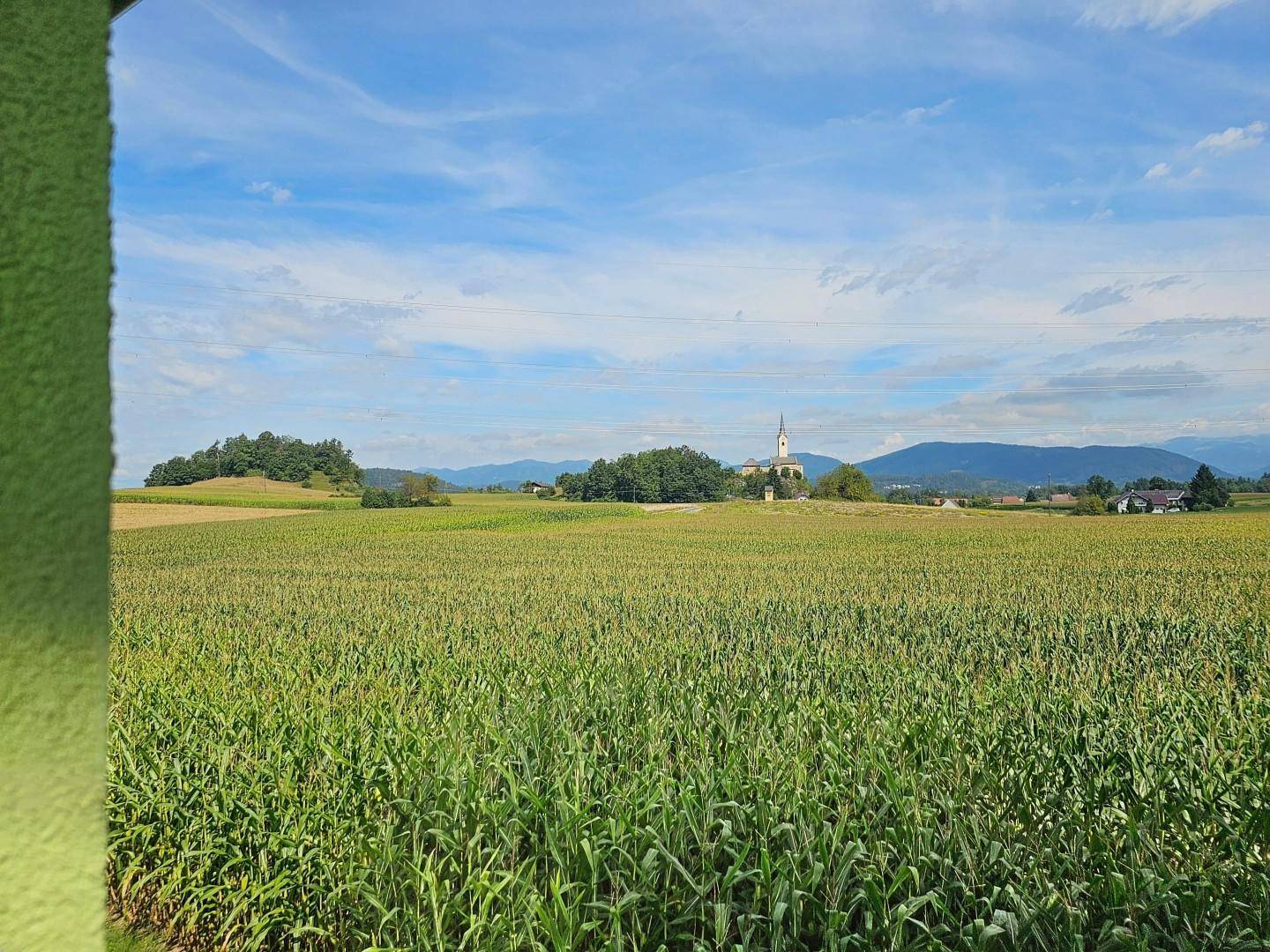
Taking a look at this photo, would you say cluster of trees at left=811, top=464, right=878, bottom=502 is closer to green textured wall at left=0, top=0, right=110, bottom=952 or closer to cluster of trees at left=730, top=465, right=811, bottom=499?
cluster of trees at left=730, top=465, right=811, bottom=499

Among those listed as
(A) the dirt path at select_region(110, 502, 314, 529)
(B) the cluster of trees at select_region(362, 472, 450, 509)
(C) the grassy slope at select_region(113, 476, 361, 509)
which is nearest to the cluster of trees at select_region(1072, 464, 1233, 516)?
(B) the cluster of trees at select_region(362, 472, 450, 509)

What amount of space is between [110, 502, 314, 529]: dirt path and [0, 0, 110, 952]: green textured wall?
3976cm

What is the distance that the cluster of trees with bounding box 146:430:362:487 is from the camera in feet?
190

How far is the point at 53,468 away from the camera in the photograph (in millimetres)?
780

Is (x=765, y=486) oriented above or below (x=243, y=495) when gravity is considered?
above

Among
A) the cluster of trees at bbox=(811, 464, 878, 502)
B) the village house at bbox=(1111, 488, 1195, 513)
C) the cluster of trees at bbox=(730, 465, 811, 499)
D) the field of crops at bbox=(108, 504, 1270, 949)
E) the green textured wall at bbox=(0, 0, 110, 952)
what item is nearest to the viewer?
the green textured wall at bbox=(0, 0, 110, 952)

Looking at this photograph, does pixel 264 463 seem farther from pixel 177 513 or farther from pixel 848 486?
pixel 848 486

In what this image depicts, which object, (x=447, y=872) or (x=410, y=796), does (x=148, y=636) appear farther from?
(x=447, y=872)

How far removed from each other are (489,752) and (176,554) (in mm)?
21395

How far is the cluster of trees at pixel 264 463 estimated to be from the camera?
57.8 metres

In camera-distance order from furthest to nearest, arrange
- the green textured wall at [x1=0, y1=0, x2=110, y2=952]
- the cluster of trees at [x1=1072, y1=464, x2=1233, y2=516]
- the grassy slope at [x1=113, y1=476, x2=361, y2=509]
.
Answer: the cluster of trees at [x1=1072, y1=464, x2=1233, y2=516], the grassy slope at [x1=113, y1=476, x2=361, y2=509], the green textured wall at [x1=0, y1=0, x2=110, y2=952]

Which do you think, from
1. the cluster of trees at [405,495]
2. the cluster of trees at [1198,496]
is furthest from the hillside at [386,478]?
the cluster of trees at [1198,496]

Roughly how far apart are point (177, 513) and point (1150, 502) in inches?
2975

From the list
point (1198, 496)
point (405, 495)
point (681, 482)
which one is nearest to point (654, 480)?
point (681, 482)
